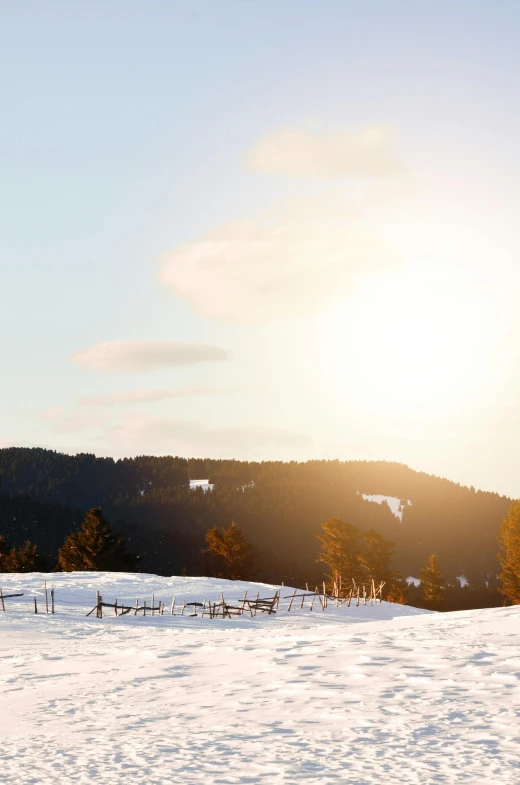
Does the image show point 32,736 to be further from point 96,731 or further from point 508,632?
point 508,632

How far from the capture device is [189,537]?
513 feet

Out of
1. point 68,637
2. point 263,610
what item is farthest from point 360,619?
point 68,637

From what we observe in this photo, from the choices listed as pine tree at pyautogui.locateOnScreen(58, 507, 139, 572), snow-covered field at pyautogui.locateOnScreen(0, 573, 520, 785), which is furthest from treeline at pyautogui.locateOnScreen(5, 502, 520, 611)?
snow-covered field at pyautogui.locateOnScreen(0, 573, 520, 785)

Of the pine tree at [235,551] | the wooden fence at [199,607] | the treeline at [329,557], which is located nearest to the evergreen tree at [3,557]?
the treeline at [329,557]

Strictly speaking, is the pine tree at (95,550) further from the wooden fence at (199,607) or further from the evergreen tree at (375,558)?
the wooden fence at (199,607)

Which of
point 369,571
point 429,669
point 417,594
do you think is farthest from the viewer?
point 417,594

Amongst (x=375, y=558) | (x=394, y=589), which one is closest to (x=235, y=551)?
(x=375, y=558)

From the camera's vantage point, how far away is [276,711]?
38.7ft

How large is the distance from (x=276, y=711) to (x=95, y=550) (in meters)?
69.8

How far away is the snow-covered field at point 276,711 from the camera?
9.10m

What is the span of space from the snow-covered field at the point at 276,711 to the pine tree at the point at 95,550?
57.5 metres

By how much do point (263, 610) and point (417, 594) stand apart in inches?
4404

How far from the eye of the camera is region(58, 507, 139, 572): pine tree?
77.8 m

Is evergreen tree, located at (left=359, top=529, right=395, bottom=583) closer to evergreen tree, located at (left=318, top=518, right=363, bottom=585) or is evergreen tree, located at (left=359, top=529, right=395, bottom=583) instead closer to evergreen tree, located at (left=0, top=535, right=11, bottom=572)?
evergreen tree, located at (left=318, top=518, right=363, bottom=585)
